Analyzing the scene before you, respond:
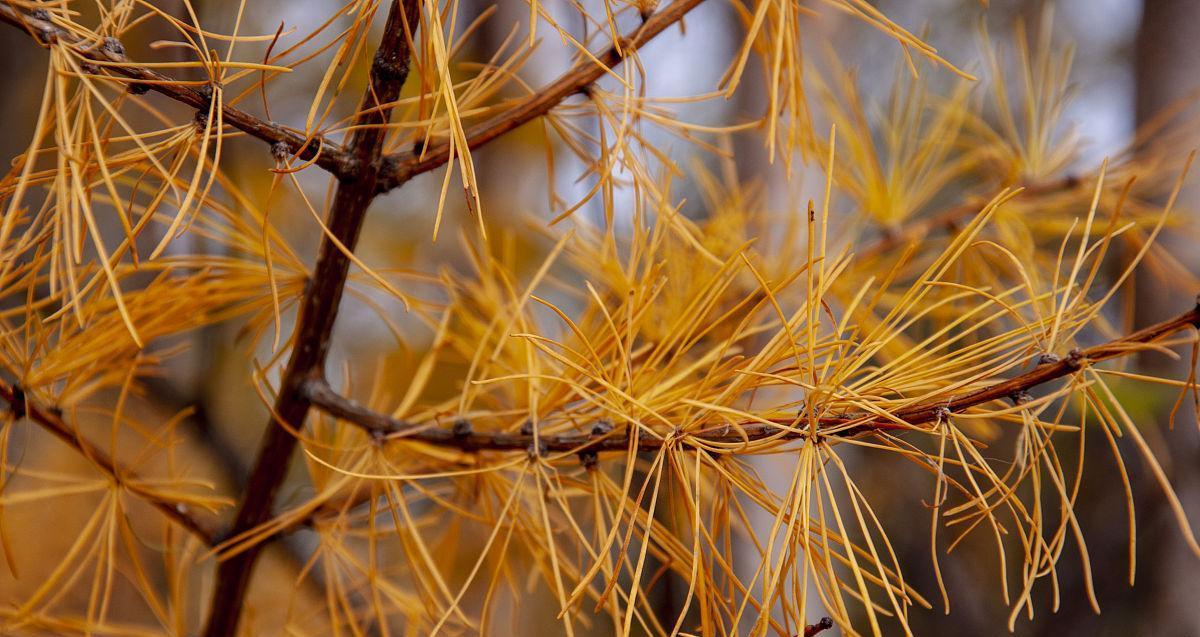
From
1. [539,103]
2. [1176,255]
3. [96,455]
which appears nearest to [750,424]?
[539,103]

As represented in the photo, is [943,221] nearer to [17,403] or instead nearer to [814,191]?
[814,191]

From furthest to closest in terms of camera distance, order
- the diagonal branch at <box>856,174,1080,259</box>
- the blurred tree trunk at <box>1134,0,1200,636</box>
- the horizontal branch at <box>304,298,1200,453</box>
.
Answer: the blurred tree trunk at <box>1134,0,1200,636</box> → the diagonal branch at <box>856,174,1080,259</box> → the horizontal branch at <box>304,298,1200,453</box>

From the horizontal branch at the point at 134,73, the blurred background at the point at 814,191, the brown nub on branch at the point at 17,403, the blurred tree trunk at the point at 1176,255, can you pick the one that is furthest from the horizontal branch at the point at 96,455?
the blurred tree trunk at the point at 1176,255

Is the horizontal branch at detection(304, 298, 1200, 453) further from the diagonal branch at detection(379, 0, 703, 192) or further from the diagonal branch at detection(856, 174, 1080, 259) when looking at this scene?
the diagonal branch at detection(856, 174, 1080, 259)

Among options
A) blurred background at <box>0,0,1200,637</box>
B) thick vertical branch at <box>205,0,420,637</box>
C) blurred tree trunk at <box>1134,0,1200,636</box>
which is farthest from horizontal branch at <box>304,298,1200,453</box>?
blurred tree trunk at <box>1134,0,1200,636</box>

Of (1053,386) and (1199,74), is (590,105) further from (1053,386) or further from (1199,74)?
(1053,386)
